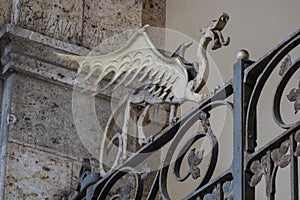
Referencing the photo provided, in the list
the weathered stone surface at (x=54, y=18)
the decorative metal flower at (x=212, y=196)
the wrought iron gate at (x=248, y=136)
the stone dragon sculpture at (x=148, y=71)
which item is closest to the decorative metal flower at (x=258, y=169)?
the wrought iron gate at (x=248, y=136)

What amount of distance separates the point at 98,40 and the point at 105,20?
0.31 feet

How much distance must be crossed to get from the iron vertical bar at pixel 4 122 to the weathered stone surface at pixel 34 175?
0.05ft

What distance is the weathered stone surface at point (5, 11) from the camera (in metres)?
3.55

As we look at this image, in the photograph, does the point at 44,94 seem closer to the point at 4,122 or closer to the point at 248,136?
the point at 4,122

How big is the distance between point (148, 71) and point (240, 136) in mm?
818

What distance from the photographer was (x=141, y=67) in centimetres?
324

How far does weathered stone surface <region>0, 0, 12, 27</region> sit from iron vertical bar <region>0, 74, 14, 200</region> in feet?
0.63

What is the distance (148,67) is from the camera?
321 cm

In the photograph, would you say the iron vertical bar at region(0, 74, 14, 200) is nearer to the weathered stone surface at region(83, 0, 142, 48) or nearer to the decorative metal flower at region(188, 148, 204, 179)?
the weathered stone surface at region(83, 0, 142, 48)

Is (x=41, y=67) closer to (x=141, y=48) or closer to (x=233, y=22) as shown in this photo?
(x=141, y=48)

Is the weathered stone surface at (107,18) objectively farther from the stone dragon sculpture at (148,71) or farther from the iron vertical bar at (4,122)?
the iron vertical bar at (4,122)

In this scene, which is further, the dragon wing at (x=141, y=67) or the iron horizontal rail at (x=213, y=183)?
the dragon wing at (x=141, y=67)

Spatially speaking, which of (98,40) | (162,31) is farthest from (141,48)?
(162,31)

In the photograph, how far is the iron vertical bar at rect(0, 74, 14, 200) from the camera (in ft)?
11.0
